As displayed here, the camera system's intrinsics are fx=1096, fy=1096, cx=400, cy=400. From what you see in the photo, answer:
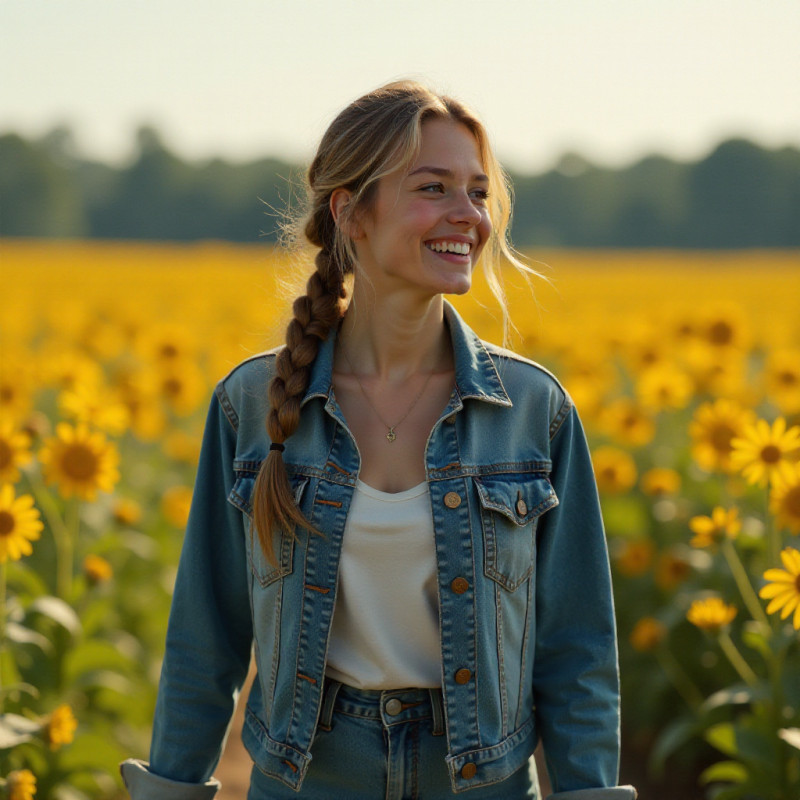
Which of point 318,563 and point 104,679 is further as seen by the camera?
point 104,679

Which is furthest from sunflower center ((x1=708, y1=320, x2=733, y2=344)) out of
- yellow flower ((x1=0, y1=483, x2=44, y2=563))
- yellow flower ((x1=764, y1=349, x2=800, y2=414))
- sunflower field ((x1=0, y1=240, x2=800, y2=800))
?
yellow flower ((x1=0, y1=483, x2=44, y2=563))

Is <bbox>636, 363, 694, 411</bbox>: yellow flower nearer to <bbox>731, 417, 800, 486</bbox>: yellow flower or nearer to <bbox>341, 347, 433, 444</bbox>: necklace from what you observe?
<bbox>731, 417, 800, 486</bbox>: yellow flower

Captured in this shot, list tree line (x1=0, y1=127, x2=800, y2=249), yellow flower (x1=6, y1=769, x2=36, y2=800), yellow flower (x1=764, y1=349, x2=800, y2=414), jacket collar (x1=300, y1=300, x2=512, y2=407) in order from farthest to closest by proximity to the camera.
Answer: tree line (x1=0, y1=127, x2=800, y2=249) < yellow flower (x1=764, y1=349, x2=800, y2=414) < yellow flower (x1=6, y1=769, x2=36, y2=800) < jacket collar (x1=300, y1=300, x2=512, y2=407)

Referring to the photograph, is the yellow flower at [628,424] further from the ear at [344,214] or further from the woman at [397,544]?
the ear at [344,214]

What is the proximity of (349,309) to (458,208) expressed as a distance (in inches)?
16.0

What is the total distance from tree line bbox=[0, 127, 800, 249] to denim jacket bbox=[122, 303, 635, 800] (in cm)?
4337

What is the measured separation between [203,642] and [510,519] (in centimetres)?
74

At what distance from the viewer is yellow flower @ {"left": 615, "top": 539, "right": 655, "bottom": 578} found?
17.0 feet

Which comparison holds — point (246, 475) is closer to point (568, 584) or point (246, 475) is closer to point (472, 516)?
point (472, 516)

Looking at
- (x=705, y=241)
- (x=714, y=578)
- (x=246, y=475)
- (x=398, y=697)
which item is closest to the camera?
(x=398, y=697)

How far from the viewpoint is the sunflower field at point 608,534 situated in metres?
3.47

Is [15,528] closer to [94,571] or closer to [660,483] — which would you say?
[94,571]

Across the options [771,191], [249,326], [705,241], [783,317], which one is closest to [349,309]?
[249,326]

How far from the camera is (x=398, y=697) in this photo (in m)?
2.28
